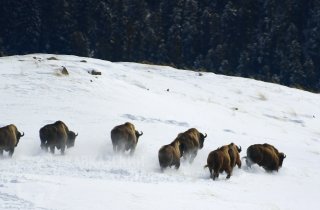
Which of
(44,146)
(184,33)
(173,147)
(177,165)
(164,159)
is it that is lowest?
(177,165)

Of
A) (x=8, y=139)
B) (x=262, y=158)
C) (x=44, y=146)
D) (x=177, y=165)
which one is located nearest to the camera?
(x=8, y=139)

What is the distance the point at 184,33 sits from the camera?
9756cm

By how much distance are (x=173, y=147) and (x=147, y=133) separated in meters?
4.15

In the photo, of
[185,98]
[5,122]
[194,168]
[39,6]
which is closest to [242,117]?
Answer: [185,98]

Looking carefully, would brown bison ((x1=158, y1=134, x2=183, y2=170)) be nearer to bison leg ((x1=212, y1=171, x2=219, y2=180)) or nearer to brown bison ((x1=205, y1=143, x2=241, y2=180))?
brown bison ((x1=205, y1=143, x2=241, y2=180))

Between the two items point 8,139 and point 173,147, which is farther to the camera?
point 173,147

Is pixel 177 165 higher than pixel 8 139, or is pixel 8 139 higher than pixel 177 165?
pixel 8 139

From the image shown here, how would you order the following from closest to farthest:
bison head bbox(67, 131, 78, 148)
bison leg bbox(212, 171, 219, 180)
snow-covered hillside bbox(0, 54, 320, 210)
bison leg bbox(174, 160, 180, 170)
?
snow-covered hillside bbox(0, 54, 320, 210) < bison leg bbox(212, 171, 219, 180) < bison leg bbox(174, 160, 180, 170) < bison head bbox(67, 131, 78, 148)

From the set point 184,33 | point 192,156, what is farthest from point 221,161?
point 184,33

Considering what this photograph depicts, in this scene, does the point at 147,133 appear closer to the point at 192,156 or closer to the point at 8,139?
the point at 192,156

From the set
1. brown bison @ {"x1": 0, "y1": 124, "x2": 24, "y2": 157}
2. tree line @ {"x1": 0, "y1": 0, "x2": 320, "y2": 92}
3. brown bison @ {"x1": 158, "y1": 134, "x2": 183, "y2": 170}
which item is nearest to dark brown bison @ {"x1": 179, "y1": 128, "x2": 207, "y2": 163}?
brown bison @ {"x1": 158, "y1": 134, "x2": 183, "y2": 170}

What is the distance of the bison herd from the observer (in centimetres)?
1659

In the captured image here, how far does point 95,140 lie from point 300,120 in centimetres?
1520

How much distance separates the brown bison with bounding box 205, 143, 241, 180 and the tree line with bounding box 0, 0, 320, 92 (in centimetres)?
6925
